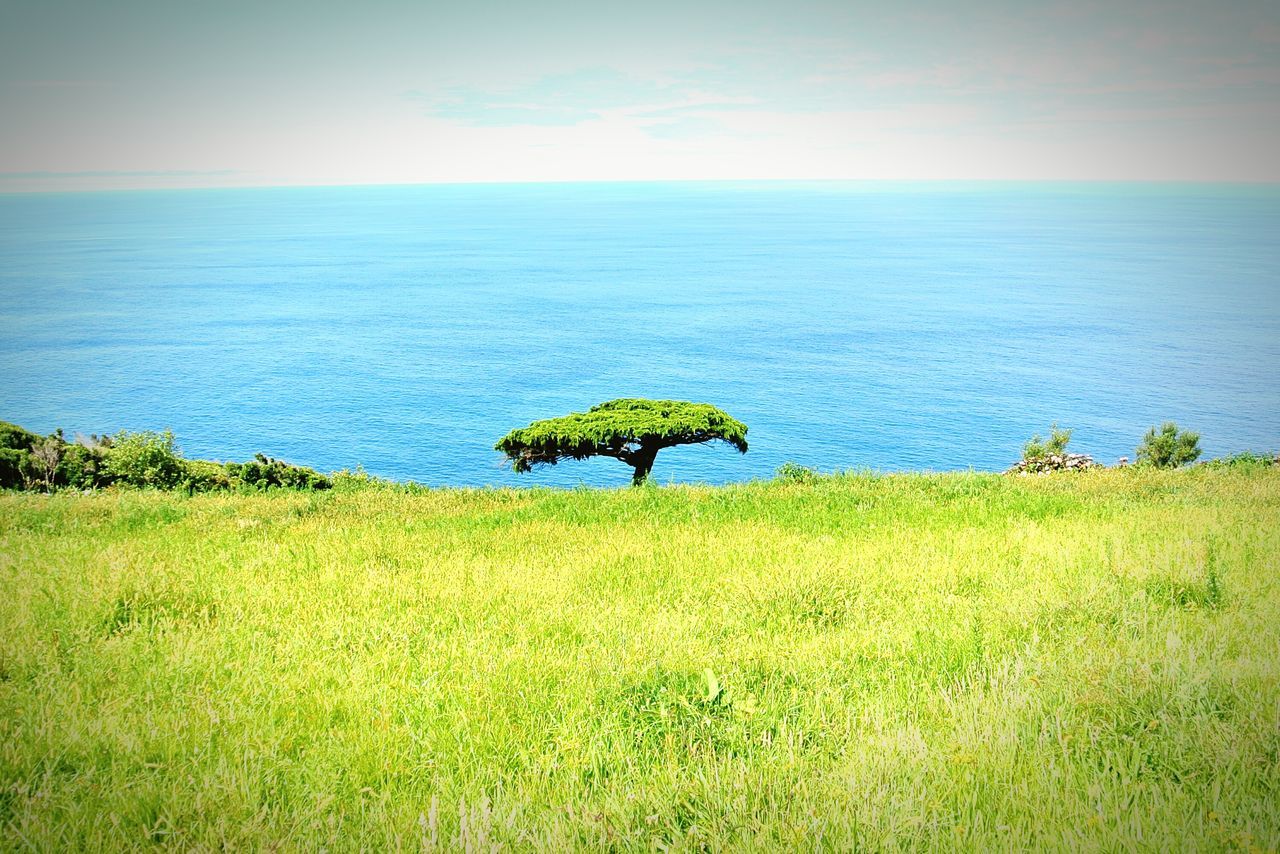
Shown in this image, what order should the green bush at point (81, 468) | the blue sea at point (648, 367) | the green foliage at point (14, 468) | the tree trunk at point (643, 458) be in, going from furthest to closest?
the blue sea at point (648, 367) < the tree trunk at point (643, 458) < the green bush at point (81, 468) < the green foliage at point (14, 468)

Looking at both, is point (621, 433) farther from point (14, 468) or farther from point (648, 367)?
point (648, 367)

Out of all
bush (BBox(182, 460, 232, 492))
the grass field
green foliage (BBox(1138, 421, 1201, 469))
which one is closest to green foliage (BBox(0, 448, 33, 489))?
bush (BBox(182, 460, 232, 492))

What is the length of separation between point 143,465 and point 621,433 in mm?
14486

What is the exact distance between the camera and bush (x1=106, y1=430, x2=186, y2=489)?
23453 mm

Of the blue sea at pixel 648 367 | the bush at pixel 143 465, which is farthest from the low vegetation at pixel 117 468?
the blue sea at pixel 648 367

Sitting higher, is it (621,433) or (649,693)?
(649,693)

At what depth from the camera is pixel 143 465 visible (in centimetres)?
2367

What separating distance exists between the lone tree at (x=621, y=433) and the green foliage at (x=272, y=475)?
6179 mm

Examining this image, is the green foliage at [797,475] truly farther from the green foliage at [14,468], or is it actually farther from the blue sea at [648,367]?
the blue sea at [648,367]

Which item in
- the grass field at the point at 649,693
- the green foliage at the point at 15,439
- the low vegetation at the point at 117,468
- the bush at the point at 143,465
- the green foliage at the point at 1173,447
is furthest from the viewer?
the green foliage at the point at 1173,447

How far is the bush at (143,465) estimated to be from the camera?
923 inches

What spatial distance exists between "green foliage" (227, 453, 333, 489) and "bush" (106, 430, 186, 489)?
168 centimetres

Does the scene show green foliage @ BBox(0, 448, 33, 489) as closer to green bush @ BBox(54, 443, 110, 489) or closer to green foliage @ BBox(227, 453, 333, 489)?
green bush @ BBox(54, 443, 110, 489)

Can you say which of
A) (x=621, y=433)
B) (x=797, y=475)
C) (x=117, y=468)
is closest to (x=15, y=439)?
(x=117, y=468)
